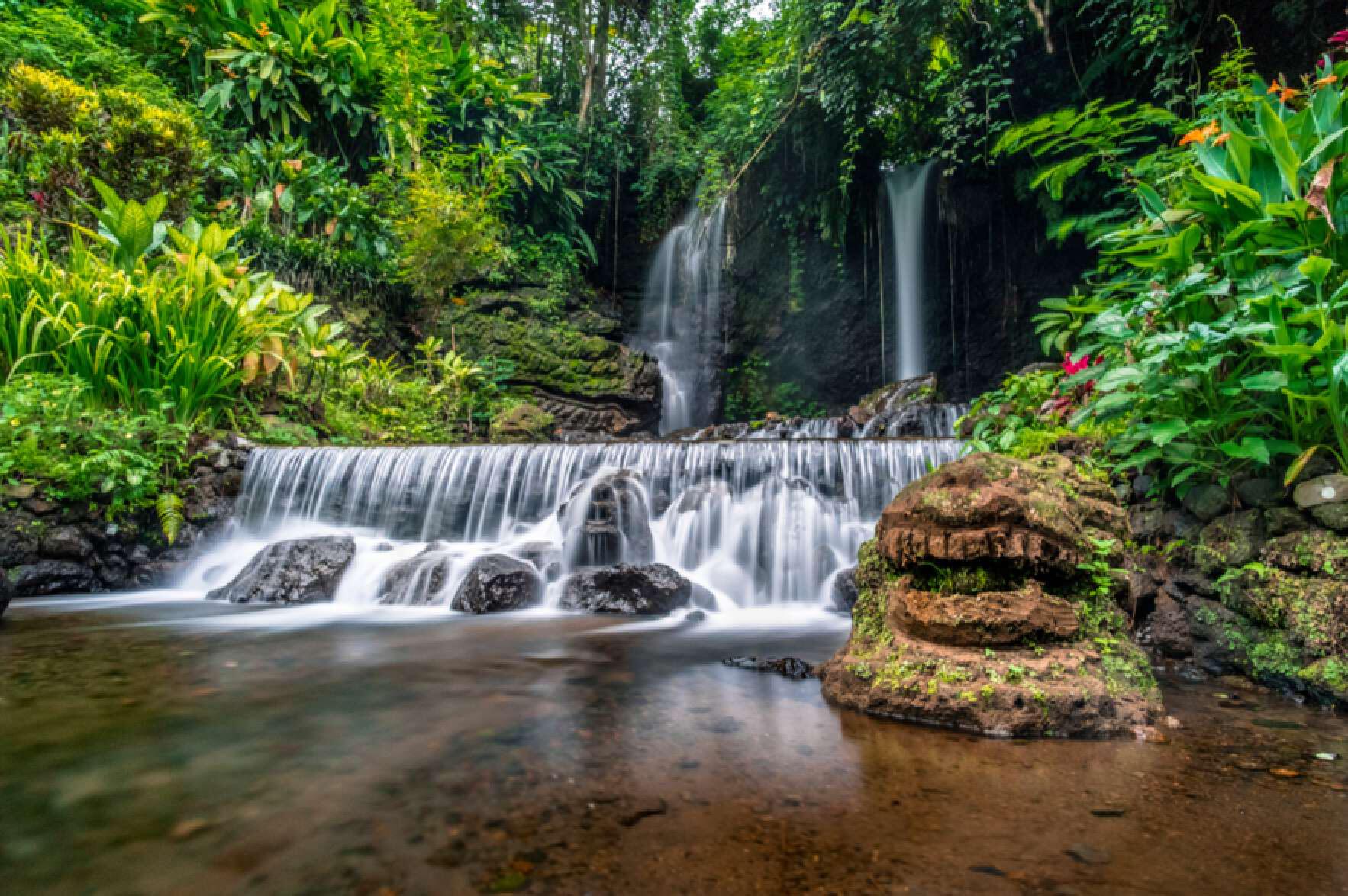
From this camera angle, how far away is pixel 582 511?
534cm

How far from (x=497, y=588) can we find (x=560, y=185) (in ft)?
38.0

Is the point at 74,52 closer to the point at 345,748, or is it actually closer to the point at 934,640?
the point at 345,748

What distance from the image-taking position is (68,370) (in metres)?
6.08

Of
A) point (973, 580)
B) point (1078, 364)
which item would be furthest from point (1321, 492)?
point (1078, 364)

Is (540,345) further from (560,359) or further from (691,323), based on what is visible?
(691,323)

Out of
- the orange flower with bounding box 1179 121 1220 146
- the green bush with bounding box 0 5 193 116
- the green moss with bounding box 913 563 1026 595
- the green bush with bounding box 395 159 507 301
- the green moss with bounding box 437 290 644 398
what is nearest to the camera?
the green moss with bounding box 913 563 1026 595

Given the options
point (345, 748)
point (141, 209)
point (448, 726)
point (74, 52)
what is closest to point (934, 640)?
point (448, 726)

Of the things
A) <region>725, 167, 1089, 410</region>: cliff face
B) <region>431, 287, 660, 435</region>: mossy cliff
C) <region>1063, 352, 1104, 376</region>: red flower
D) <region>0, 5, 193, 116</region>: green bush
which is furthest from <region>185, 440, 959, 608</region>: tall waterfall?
<region>0, 5, 193, 116</region>: green bush

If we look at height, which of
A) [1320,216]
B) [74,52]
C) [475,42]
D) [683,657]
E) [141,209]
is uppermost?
[475,42]

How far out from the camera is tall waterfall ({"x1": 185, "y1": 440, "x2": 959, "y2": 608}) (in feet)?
16.5

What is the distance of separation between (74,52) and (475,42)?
702 centimetres

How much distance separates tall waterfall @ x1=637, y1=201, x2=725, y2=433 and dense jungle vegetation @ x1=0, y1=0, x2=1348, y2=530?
3.15ft

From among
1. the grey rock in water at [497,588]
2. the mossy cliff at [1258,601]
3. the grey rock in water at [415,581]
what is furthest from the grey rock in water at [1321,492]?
the grey rock in water at [415,581]

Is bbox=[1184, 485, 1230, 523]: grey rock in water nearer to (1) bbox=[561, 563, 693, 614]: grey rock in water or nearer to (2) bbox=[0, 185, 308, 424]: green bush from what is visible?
(1) bbox=[561, 563, 693, 614]: grey rock in water
